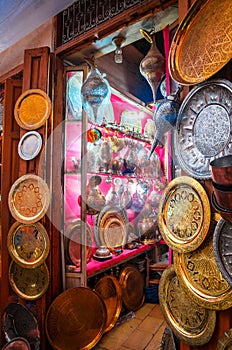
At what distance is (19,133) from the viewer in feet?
7.07

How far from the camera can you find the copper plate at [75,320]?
1.89 meters

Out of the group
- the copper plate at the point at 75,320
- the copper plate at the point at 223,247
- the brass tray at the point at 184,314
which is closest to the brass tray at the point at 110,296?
the copper plate at the point at 75,320

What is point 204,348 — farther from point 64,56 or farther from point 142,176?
point 142,176

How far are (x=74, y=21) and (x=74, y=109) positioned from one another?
2.08 feet

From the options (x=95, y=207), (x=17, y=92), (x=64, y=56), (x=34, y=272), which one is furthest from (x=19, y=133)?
(x=34, y=272)

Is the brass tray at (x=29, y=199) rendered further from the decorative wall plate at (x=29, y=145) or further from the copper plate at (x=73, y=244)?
the copper plate at (x=73, y=244)

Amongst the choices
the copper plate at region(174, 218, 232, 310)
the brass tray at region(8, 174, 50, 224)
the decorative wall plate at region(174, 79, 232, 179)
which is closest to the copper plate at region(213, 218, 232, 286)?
the copper plate at region(174, 218, 232, 310)

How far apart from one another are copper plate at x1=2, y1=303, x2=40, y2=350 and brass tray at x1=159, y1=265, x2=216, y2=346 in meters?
1.04

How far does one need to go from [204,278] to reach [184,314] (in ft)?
0.80

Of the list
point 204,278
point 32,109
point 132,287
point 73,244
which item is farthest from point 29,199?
point 132,287

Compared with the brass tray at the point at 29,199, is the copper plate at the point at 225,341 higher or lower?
lower

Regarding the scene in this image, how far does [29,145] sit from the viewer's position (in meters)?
1.99

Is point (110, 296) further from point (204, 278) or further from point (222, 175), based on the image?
point (222, 175)

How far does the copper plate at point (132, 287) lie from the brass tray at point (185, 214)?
180 cm
